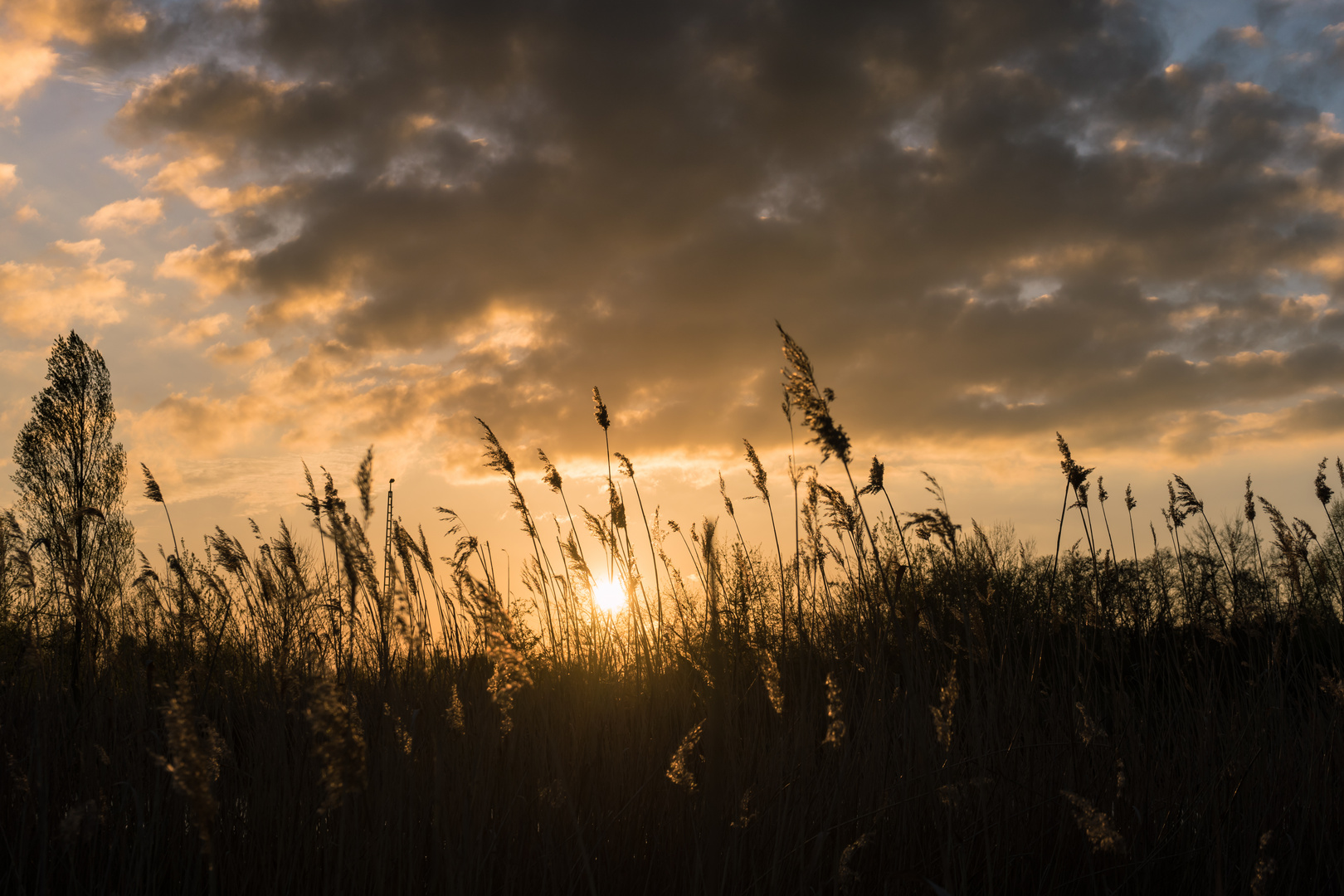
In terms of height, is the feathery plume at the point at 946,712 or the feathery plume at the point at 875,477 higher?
the feathery plume at the point at 875,477

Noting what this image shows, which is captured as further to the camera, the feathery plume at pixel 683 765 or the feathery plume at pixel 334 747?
the feathery plume at pixel 683 765

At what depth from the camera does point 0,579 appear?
9.25ft

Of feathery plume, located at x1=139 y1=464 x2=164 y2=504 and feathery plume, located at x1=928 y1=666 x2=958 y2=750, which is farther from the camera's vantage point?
feathery plume, located at x1=139 y1=464 x2=164 y2=504

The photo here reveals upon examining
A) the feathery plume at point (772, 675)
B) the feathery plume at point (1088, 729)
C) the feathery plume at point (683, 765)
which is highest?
the feathery plume at point (772, 675)

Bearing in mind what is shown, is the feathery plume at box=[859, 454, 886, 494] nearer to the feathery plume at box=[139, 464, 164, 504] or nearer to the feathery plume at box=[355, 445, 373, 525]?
the feathery plume at box=[355, 445, 373, 525]

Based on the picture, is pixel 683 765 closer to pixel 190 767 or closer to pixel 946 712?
pixel 946 712

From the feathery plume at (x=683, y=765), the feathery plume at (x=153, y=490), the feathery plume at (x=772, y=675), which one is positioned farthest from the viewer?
the feathery plume at (x=153, y=490)

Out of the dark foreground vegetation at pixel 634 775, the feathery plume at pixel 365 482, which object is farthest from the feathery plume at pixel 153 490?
the feathery plume at pixel 365 482

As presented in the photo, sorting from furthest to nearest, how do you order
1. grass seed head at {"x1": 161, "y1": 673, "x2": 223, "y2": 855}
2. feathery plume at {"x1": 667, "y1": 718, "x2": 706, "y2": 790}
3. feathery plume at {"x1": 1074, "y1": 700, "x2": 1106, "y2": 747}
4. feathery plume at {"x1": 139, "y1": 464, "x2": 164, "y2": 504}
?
feathery plume at {"x1": 139, "y1": 464, "x2": 164, "y2": 504} → feathery plume at {"x1": 1074, "y1": 700, "x2": 1106, "y2": 747} → feathery plume at {"x1": 667, "y1": 718, "x2": 706, "y2": 790} → grass seed head at {"x1": 161, "y1": 673, "x2": 223, "y2": 855}

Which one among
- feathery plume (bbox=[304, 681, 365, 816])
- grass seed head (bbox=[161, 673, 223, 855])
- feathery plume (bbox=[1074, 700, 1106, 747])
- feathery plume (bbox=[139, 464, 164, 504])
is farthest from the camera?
feathery plume (bbox=[139, 464, 164, 504])

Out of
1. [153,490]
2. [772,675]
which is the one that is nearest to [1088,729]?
[772,675]

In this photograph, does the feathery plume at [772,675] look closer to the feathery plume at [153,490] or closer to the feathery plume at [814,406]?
the feathery plume at [814,406]

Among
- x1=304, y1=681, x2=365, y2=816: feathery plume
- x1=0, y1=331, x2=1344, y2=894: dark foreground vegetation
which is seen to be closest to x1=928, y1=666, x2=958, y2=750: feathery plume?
x1=0, y1=331, x2=1344, y2=894: dark foreground vegetation

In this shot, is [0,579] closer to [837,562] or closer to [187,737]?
[187,737]
